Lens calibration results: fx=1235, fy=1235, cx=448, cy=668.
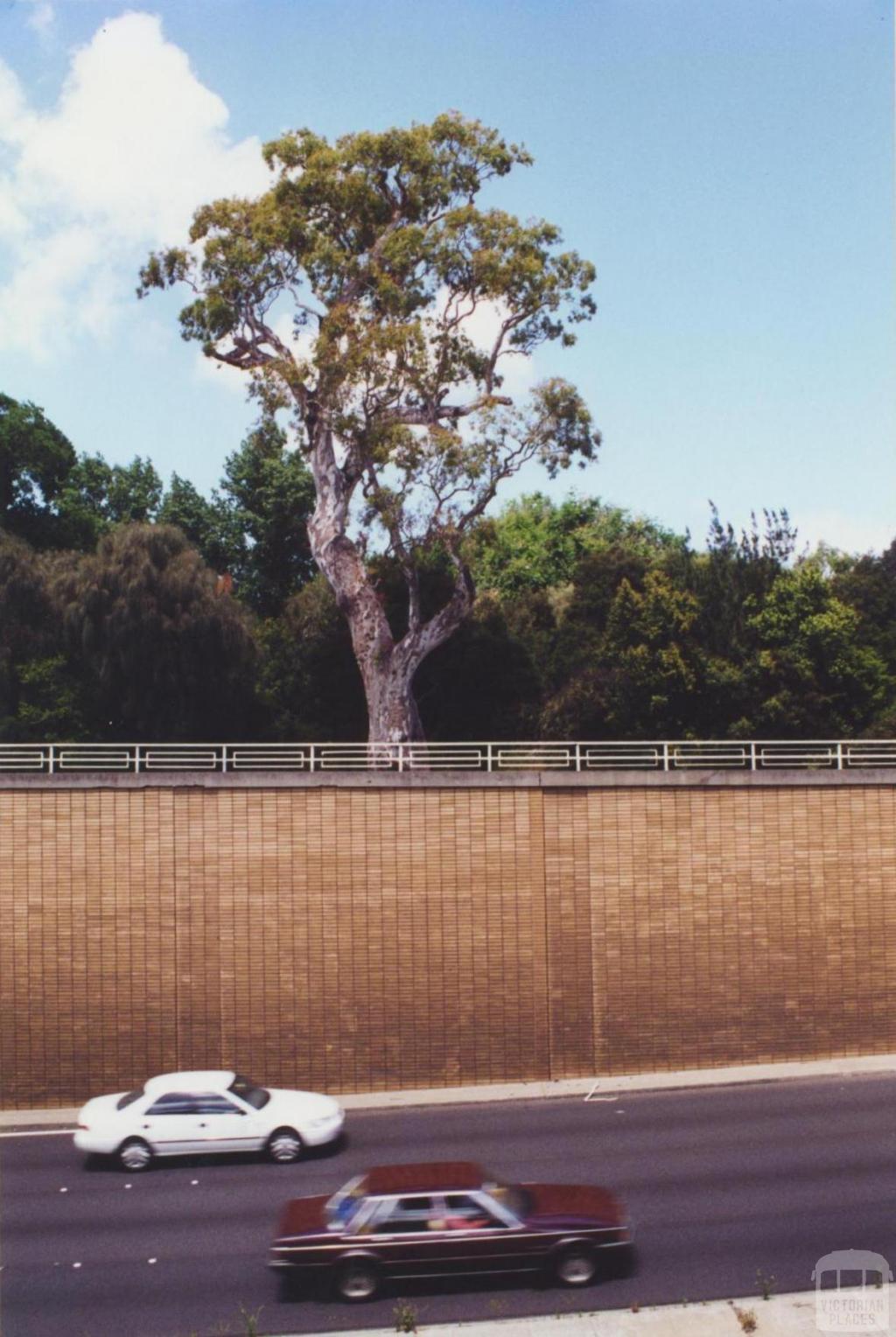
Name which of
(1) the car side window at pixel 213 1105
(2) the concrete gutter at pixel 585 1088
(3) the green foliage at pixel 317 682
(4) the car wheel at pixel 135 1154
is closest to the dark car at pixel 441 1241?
(1) the car side window at pixel 213 1105

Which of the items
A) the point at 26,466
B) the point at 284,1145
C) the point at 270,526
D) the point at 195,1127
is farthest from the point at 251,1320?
the point at 270,526

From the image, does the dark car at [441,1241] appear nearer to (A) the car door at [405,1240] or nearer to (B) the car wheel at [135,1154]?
(A) the car door at [405,1240]

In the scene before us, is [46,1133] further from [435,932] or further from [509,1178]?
[509,1178]

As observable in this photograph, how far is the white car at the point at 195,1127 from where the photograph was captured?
60.8ft

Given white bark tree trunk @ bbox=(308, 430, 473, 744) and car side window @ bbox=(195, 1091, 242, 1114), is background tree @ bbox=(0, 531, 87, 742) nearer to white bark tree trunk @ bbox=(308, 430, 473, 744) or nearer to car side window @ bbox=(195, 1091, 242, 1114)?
white bark tree trunk @ bbox=(308, 430, 473, 744)

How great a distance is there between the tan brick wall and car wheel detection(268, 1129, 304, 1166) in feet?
10.8

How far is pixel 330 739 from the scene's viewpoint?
34.3 meters

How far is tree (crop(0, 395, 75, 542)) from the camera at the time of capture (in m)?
46.8

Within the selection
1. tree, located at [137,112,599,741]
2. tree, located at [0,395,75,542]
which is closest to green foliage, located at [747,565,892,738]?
tree, located at [137,112,599,741]

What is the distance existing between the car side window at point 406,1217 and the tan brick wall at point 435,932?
7.93 metres

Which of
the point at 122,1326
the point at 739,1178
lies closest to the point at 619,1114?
the point at 739,1178

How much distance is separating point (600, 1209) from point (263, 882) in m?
9.63

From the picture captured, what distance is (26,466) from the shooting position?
47.1 m

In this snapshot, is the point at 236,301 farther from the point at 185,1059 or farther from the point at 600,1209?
the point at 600,1209
